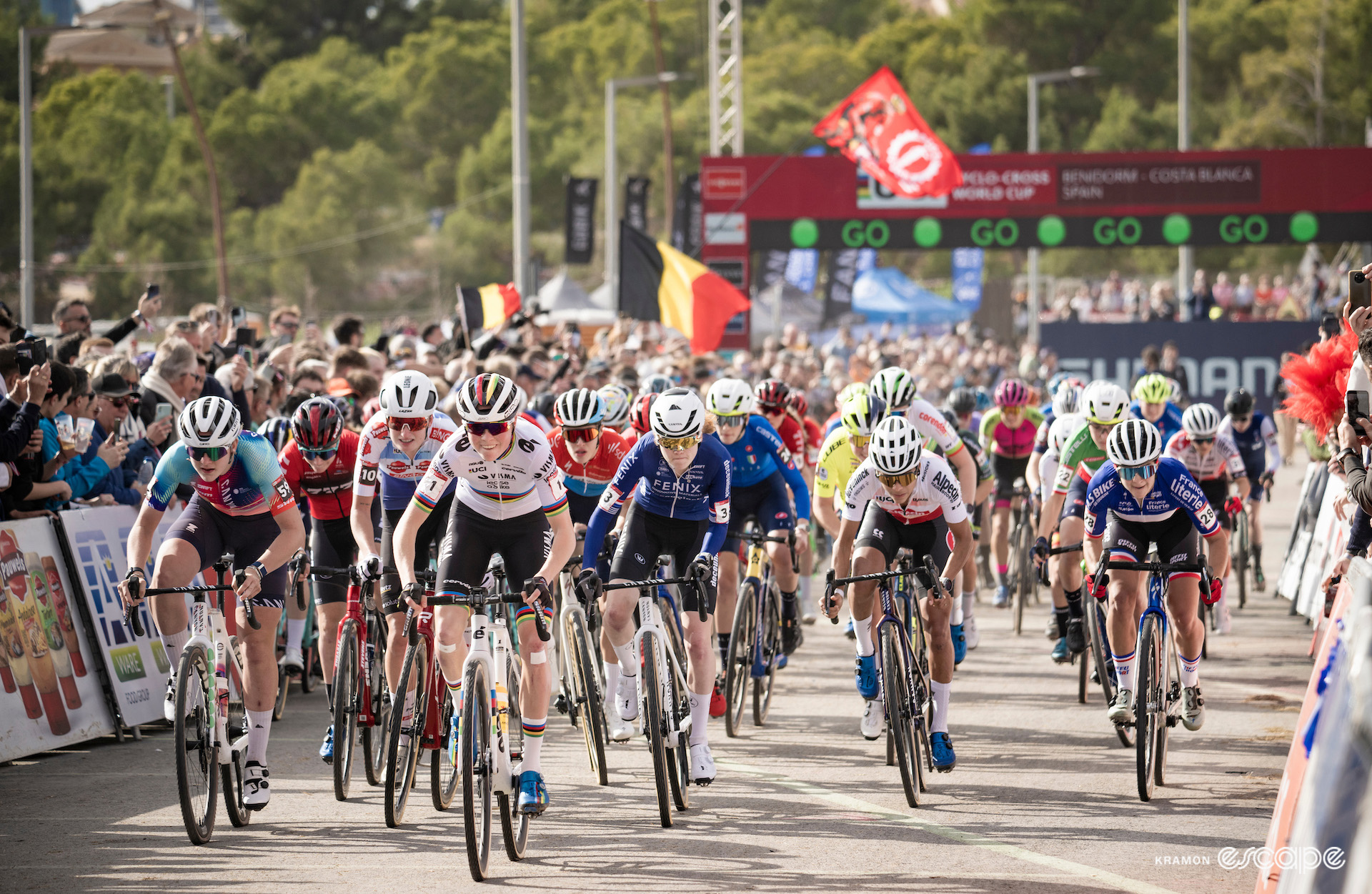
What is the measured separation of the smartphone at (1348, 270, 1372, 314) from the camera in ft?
25.6

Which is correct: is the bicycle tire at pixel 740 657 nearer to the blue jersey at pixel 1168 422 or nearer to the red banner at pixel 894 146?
the blue jersey at pixel 1168 422

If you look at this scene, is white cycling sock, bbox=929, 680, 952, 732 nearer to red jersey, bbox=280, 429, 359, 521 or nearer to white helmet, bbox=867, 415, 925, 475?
white helmet, bbox=867, 415, 925, 475

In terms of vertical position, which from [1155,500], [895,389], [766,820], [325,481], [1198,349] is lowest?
[766,820]

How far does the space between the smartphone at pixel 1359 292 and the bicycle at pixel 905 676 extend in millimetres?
2426

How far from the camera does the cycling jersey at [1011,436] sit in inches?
568

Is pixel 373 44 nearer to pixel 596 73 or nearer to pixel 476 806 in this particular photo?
pixel 596 73

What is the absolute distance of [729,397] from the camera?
9734mm

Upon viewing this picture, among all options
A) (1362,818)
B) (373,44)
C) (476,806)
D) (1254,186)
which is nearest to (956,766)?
(476,806)

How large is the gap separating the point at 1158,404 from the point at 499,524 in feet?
21.4

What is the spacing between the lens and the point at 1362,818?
316 centimetres

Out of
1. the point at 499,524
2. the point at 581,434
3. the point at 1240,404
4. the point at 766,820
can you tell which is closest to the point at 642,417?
the point at 581,434

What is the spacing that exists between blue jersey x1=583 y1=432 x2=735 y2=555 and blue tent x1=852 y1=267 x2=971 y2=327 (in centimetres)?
3564

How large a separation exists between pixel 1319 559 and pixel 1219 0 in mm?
63676

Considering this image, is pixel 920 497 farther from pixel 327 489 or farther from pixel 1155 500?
pixel 327 489
